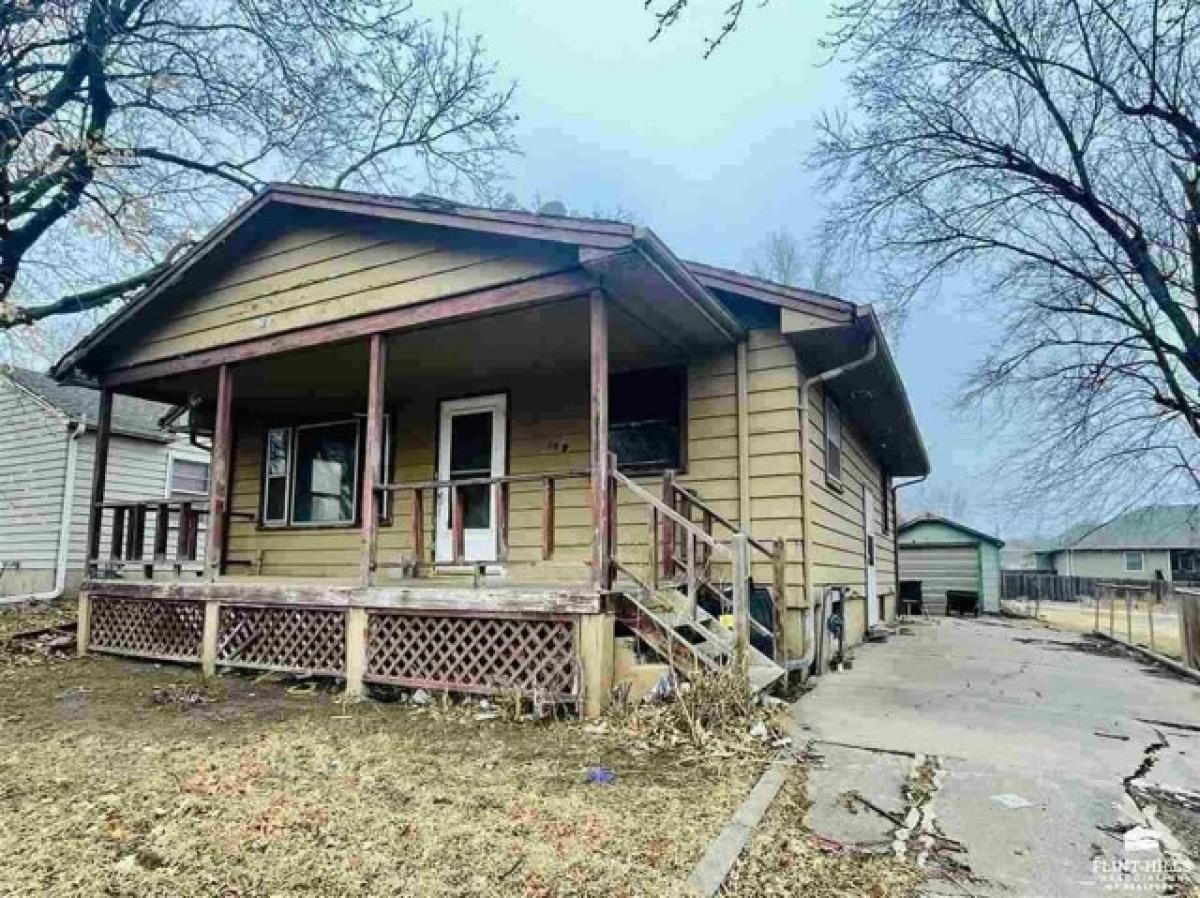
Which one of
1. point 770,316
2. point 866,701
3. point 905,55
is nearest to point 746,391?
point 770,316

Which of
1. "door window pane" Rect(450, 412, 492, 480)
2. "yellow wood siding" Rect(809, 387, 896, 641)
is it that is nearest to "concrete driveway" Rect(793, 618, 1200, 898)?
"yellow wood siding" Rect(809, 387, 896, 641)

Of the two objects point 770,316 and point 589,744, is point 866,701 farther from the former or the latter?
point 770,316

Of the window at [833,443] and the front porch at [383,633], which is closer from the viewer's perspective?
the front porch at [383,633]

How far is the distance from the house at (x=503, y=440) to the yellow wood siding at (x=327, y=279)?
0.08 feet

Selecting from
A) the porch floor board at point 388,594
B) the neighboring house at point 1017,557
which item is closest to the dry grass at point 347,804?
the porch floor board at point 388,594

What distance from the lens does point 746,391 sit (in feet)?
22.8

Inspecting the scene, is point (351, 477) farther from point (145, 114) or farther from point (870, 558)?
point (870, 558)

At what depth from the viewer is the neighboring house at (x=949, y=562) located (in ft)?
75.1

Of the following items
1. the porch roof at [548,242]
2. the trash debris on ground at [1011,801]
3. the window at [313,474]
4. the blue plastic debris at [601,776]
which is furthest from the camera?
the window at [313,474]

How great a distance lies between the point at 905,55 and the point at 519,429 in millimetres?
7202

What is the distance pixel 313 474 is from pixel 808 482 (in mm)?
6529

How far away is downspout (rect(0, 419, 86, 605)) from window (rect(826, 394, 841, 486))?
13.7 metres

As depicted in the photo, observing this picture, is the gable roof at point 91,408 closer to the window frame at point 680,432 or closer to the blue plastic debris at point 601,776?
the window frame at point 680,432

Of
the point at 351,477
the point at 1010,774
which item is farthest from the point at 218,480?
the point at 1010,774
